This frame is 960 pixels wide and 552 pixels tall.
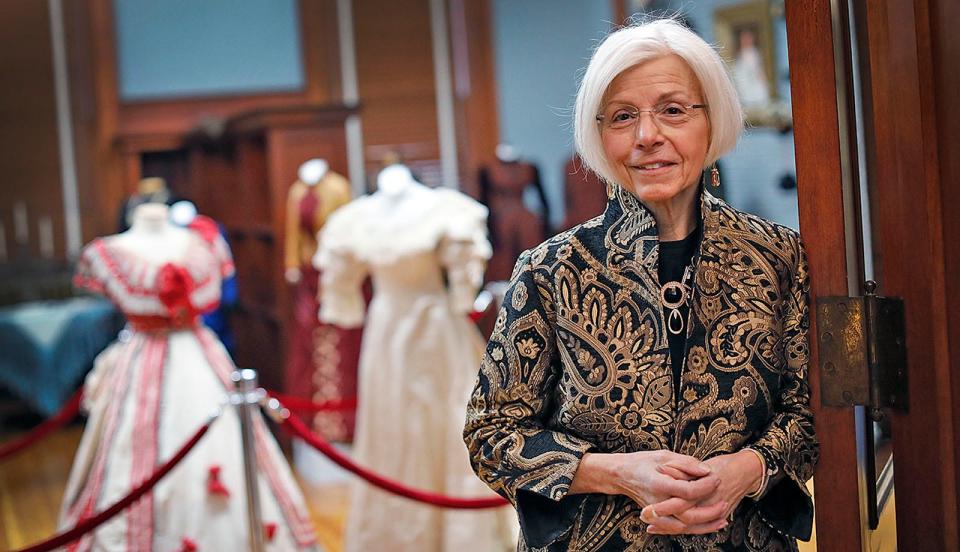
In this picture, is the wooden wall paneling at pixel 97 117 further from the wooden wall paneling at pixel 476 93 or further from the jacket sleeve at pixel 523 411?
the jacket sleeve at pixel 523 411

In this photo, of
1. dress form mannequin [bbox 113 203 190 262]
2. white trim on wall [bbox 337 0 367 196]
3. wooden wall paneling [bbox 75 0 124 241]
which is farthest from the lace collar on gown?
wooden wall paneling [bbox 75 0 124 241]

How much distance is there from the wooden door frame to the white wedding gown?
2751 mm

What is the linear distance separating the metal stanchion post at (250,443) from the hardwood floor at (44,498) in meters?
1.56

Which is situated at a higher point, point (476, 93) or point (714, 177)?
point (476, 93)

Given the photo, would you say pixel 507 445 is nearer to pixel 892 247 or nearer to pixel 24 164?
pixel 892 247

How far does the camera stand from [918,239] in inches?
58.4

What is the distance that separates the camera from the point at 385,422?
171 inches

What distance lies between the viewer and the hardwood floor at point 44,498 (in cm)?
534

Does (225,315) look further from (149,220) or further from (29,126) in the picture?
(149,220)

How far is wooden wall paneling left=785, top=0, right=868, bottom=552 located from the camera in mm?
1512

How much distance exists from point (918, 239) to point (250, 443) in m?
2.21

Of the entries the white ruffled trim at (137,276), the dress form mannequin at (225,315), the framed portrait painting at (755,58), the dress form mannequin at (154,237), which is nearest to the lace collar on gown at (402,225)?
the white ruffled trim at (137,276)

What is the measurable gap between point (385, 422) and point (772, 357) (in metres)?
2.90

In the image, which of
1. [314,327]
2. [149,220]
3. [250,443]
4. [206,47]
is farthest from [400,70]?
[250,443]
